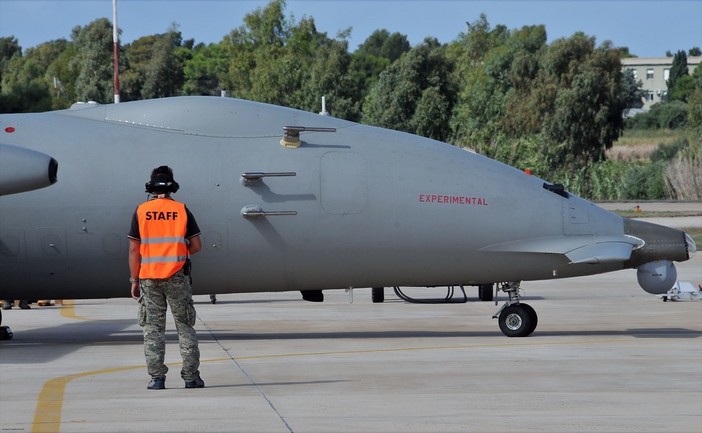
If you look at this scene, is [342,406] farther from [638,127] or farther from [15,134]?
[638,127]

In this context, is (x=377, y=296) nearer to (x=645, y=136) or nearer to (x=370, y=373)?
(x=370, y=373)

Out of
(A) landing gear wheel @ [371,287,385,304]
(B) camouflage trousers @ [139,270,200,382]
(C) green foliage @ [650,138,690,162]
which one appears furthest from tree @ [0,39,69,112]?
(B) camouflage trousers @ [139,270,200,382]

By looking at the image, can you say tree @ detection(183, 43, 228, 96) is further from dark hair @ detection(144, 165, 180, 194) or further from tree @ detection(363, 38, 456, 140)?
dark hair @ detection(144, 165, 180, 194)

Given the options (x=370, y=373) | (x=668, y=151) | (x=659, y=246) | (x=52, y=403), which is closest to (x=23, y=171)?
(x=52, y=403)

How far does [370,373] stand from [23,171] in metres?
5.06

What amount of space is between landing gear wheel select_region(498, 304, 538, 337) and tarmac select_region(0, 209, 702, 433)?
229mm

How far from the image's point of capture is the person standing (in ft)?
45.9

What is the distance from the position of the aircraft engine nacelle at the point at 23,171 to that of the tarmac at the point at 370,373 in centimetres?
231

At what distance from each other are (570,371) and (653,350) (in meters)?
2.61

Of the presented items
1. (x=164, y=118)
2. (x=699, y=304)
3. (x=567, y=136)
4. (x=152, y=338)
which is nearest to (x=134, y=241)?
(x=152, y=338)

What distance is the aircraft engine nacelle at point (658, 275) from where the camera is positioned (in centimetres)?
1850

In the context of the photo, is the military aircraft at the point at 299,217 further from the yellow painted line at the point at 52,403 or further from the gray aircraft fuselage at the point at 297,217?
the yellow painted line at the point at 52,403

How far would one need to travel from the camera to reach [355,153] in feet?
60.7

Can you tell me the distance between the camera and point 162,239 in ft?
46.3
